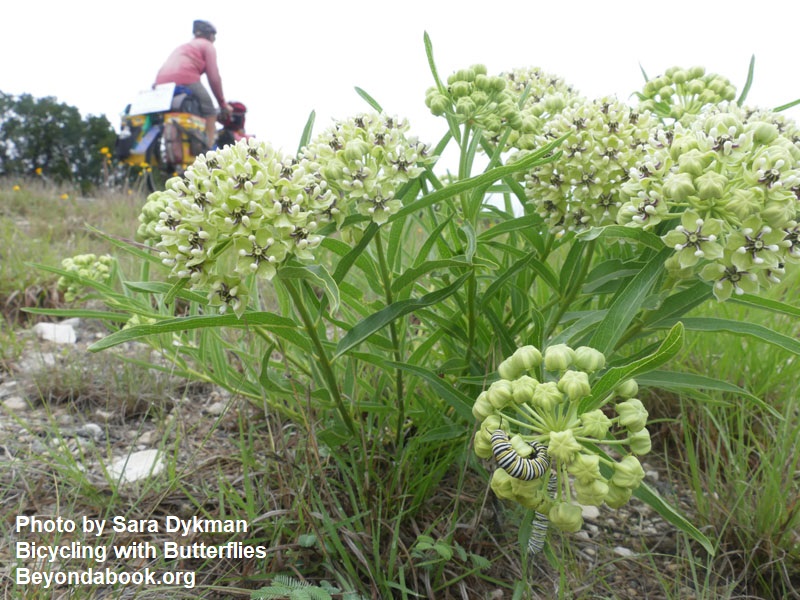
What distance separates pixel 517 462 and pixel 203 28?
11.4 m

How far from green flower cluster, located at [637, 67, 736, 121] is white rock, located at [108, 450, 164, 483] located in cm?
211

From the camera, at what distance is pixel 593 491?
1.09 meters

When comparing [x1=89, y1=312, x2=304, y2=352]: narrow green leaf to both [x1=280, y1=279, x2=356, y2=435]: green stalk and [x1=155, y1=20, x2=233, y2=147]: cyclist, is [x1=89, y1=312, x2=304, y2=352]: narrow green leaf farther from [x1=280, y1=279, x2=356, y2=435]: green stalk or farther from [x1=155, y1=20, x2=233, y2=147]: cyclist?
[x1=155, y1=20, x2=233, y2=147]: cyclist

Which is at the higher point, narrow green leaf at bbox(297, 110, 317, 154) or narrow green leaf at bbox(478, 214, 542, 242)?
narrow green leaf at bbox(297, 110, 317, 154)

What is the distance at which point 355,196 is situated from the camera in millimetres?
1381

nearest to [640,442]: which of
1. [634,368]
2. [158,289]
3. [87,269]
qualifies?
[634,368]

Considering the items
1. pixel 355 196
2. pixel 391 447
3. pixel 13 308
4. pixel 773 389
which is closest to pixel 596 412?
pixel 355 196

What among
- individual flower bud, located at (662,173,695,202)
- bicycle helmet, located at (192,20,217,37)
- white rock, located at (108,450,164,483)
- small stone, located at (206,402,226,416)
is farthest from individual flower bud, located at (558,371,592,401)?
bicycle helmet, located at (192,20,217,37)

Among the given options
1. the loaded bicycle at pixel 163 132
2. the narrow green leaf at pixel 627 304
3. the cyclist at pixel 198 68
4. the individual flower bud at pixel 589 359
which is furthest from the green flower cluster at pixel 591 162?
the cyclist at pixel 198 68

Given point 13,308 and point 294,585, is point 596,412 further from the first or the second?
point 13,308

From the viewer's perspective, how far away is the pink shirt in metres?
10.7

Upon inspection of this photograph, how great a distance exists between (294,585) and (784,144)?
1.51 metres

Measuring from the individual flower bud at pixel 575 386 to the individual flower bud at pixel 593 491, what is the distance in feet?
0.49

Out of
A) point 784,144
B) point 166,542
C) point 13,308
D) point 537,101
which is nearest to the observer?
point 784,144
